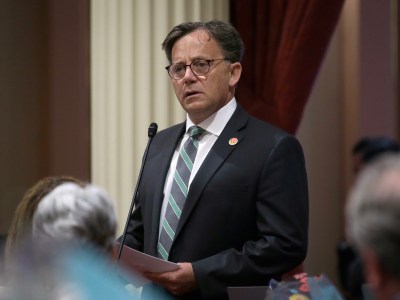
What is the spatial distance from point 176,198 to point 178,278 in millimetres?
295

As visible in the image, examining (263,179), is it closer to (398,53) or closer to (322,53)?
(322,53)

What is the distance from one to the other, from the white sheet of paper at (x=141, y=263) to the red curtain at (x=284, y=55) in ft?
5.55

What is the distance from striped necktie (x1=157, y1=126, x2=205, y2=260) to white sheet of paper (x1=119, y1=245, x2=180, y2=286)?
0.58 feet

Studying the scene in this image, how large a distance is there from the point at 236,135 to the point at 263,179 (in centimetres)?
20

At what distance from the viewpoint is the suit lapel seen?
282cm

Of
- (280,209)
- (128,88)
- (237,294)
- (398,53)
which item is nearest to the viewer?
(237,294)

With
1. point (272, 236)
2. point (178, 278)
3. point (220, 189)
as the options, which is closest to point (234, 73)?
point (220, 189)

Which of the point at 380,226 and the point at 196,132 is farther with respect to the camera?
the point at 196,132

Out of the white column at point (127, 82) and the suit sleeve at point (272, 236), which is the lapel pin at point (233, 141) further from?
the white column at point (127, 82)

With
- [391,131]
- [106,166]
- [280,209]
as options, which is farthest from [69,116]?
[280,209]

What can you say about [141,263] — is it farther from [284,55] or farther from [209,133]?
[284,55]

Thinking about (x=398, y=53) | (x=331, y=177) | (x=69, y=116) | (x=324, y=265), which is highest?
(x=398, y=53)

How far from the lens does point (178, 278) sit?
269cm

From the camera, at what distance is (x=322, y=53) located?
13.8 ft
